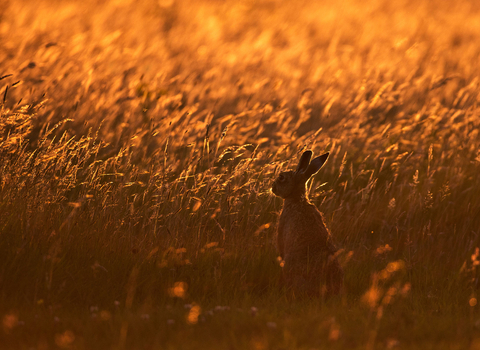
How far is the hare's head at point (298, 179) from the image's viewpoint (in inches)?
232

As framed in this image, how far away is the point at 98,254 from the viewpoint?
5.07 metres

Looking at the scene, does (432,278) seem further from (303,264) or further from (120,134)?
(120,134)

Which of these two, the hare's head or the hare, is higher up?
the hare's head

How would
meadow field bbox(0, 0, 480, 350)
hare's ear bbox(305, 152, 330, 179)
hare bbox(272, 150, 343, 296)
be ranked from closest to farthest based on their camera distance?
1. meadow field bbox(0, 0, 480, 350)
2. hare bbox(272, 150, 343, 296)
3. hare's ear bbox(305, 152, 330, 179)

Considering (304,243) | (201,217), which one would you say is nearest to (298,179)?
(304,243)

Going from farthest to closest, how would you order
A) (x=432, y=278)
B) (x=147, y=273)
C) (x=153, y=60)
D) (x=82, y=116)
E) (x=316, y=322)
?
(x=153, y=60) → (x=82, y=116) → (x=432, y=278) → (x=147, y=273) → (x=316, y=322)

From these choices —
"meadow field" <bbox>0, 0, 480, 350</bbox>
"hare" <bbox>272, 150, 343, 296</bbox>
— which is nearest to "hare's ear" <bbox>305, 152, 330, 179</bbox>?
"hare" <bbox>272, 150, 343, 296</bbox>

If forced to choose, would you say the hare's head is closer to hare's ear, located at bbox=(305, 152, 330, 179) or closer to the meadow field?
hare's ear, located at bbox=(305, 152, 330, 179)

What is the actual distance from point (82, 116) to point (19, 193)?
2.50m

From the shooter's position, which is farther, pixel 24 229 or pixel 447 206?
pixel 447 206

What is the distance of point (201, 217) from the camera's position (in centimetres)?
575

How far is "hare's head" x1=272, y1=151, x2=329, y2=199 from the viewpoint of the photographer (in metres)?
5.88

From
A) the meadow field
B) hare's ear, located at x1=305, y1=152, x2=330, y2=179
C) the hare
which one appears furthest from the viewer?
hare's ear, located at x1=305, y1=152, x2=330, y2=179

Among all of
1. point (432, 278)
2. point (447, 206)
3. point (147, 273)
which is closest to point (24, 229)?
point (147, 273)
